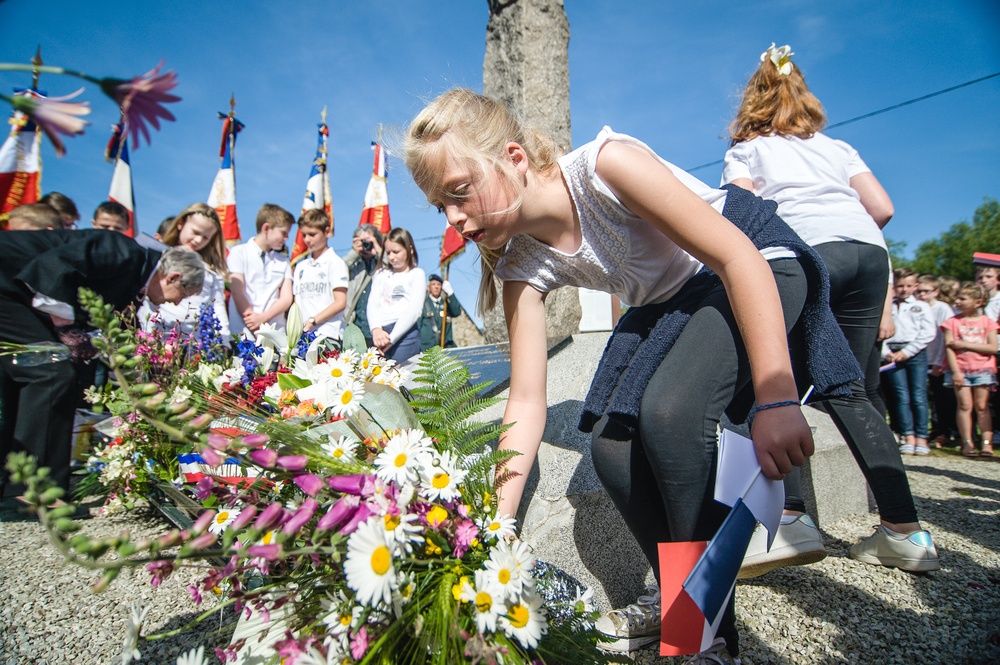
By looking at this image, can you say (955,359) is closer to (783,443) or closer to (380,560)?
(783,443)

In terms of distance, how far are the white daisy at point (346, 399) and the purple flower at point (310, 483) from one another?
0.19m

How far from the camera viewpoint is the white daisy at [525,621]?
78 centimetres

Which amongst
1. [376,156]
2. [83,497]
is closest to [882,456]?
[83,497]

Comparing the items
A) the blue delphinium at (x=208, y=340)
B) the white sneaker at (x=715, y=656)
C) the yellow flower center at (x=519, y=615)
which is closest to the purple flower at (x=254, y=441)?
the yellow flower center at (x=519, y=615)

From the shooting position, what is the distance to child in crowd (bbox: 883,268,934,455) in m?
5.24

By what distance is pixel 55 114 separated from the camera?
1.60ft

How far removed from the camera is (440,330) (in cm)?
907

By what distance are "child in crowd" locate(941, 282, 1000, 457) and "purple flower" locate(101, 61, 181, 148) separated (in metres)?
6.73

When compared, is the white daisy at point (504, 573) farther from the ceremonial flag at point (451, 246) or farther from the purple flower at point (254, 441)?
the ceremonial flag at point (451, 246)

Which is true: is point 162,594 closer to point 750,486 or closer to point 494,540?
point 494,540

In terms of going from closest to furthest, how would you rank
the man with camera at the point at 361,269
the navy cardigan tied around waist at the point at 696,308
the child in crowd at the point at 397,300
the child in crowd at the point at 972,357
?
the navy cardigan tied around waist at the point at 696,308
the child in crowd at the point at 397,300
the man with camera at the point at 361,269
the child in crowd at the point at 972,357

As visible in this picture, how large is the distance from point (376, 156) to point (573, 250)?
27.9 ft

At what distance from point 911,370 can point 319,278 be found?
569cm

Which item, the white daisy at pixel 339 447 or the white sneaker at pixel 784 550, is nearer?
the white daisy at pixel 339 447
